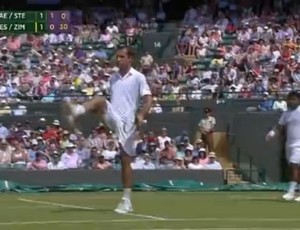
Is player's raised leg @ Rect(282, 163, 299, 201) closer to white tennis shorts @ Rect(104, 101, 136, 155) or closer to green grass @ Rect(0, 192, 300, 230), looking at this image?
green grass @ Rect(0, 192, 300, 230)

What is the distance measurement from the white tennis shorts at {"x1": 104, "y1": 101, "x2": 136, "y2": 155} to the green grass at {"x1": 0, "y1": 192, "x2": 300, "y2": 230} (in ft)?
2.71

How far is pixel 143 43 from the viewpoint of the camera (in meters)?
32.8

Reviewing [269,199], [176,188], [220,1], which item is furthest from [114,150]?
[220,1]

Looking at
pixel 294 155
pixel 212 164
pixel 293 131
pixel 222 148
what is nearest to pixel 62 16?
pixel 222 148

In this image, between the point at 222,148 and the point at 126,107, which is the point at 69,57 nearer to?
the point at 222,148

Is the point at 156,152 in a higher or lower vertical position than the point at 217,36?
lower

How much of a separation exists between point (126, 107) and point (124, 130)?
0.99 feet

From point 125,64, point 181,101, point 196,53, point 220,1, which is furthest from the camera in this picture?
point 220,1

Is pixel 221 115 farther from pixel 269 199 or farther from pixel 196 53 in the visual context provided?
pixel 269 199

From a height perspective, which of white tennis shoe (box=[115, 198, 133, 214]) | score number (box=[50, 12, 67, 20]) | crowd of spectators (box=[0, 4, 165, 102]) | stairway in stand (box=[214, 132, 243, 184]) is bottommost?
stairway in stand (box=[214, 132, 243, 184])

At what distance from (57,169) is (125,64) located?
865cm

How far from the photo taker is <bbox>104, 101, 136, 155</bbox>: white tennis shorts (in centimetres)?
1375

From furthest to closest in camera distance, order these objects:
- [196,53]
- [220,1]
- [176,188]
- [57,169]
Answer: [220,1] → [196,53] → [57,169] → [176,188]
